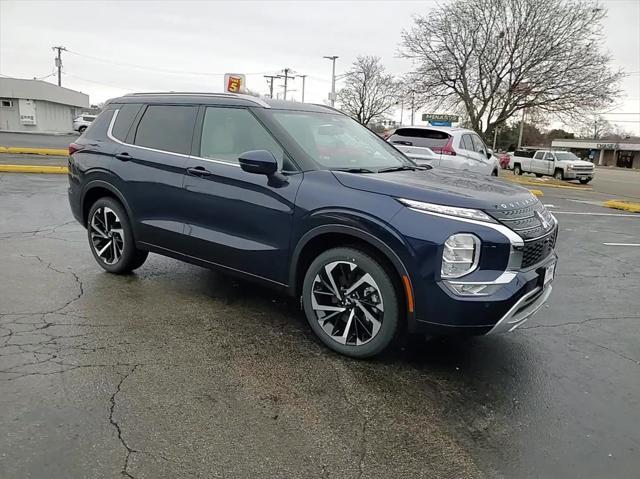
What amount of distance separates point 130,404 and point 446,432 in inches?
70.1

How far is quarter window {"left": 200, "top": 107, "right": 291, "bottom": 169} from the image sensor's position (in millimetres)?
4172

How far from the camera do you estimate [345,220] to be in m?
3.57

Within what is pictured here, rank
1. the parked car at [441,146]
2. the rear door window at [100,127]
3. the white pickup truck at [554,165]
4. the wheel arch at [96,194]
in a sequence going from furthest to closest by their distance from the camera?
the white pickup truck at [554,165], the parked car at [441,146], the rear door window at [100,127], the wheel arch at [96,194]

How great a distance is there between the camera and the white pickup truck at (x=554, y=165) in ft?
93.3

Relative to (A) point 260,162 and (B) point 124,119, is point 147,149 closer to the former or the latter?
(B) point 124,119

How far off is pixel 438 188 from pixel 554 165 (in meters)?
29.6

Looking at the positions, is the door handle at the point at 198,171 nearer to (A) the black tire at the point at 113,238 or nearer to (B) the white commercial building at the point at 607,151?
(A) the black tire at the point at 113,238

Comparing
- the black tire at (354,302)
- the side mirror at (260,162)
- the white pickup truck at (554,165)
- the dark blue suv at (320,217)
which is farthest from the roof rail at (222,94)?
the white pickup truck at (554,165)

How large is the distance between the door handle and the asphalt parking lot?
45.4 inches

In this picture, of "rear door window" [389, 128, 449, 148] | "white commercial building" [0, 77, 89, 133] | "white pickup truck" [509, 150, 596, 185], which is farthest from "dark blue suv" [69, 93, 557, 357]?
"white commercial building" [0, 77, 89, 133]

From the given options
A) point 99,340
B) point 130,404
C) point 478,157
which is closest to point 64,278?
point 99,340

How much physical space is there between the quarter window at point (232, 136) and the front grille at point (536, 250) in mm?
1875

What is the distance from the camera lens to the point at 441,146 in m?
12.3

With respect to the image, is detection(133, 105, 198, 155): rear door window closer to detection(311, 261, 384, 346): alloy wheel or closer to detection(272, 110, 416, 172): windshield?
detection(272, 110, 416, 172): windshield
